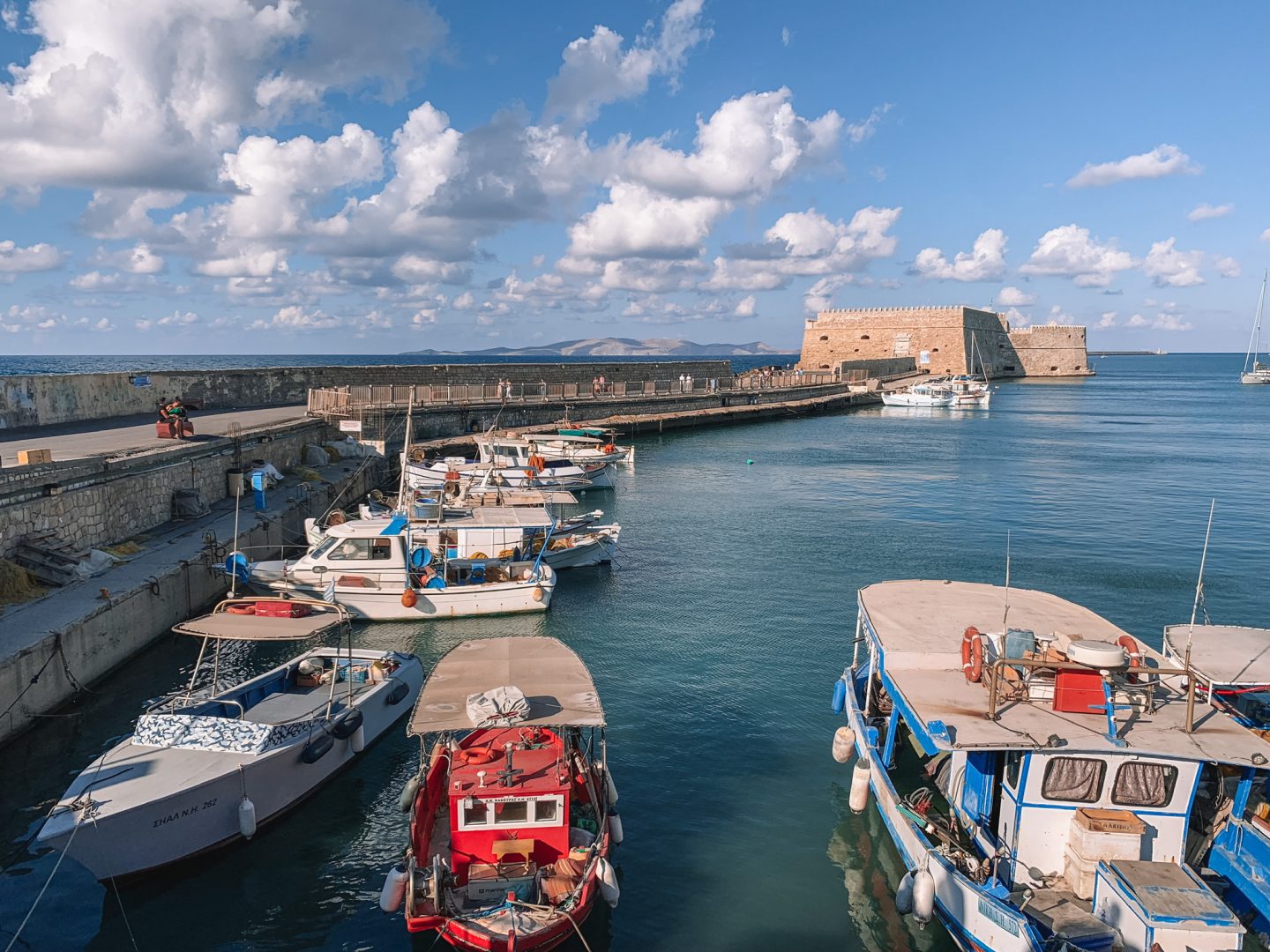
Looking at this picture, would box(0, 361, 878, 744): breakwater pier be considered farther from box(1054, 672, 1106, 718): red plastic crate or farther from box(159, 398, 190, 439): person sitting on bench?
box(1054, 672, 1106, 718): red plastic crate

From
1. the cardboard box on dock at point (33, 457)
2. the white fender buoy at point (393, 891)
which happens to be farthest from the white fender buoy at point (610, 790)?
the cardboard box on dock at point (33, 457)

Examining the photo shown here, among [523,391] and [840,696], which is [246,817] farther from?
[523,391]

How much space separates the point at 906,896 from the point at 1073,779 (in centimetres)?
243

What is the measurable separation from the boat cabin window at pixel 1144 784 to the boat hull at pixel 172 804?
1073 cm

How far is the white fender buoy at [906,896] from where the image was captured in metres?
10.5

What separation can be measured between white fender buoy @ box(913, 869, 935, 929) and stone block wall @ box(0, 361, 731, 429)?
32.0 metres

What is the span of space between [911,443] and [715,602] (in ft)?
138

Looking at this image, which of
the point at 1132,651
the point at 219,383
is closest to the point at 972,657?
the point at 1132,651

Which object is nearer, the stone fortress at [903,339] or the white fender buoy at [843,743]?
the white fender buoy at [843,743]

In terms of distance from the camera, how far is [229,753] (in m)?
12.0

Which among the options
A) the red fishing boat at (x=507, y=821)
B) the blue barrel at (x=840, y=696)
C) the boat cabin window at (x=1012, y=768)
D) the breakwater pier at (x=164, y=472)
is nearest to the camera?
the red fishing boat at (x=507, y=821)

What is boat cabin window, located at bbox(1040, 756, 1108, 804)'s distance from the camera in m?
9.80

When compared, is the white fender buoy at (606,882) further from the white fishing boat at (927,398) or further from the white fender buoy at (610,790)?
the white fishing boat at (927,398)

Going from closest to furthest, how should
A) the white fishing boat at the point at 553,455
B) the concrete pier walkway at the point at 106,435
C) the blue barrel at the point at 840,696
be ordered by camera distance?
the blue barrel at the point at 840,696, the concrete pier walkway at the point at 106,435, the white fishing boat at the point at 553,455
